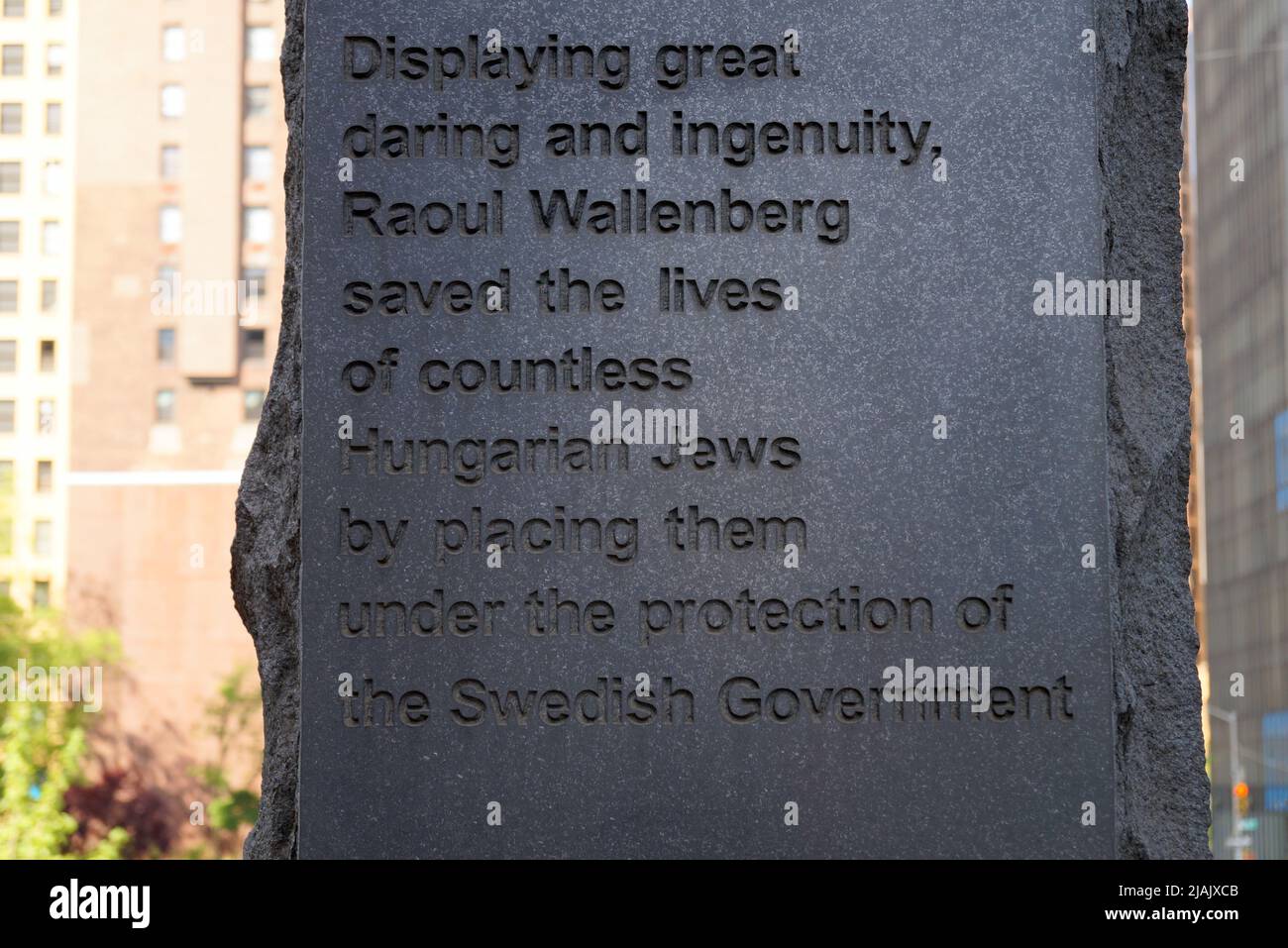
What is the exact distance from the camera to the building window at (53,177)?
60.8 meters

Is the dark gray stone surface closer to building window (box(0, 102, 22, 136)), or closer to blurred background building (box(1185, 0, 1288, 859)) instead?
blurred background building (box(1185, 0, 1288, 859))

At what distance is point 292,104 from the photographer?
17.0ft

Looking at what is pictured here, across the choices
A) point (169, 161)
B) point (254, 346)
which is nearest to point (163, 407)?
point (254, 346)

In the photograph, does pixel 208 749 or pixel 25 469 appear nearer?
pixel 208 749

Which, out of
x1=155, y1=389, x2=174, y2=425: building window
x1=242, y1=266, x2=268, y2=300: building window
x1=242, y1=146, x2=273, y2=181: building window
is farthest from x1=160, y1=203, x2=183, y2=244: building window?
x1=155, y1=389, x2=174, y2=425: building window

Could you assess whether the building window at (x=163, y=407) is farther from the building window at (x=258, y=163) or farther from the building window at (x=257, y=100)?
the building window at (x=257, y=100)

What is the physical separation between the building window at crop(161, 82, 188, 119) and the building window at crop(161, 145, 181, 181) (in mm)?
1402

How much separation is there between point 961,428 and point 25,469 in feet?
196

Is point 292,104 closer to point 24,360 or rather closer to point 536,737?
point 536,737

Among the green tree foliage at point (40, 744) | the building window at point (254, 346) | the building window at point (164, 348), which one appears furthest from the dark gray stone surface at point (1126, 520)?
the building window at point (164, 348)

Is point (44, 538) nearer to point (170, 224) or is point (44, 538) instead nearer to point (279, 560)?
point (170, 224)

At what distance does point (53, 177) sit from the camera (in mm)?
61406

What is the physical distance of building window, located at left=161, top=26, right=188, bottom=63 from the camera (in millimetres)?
58562
